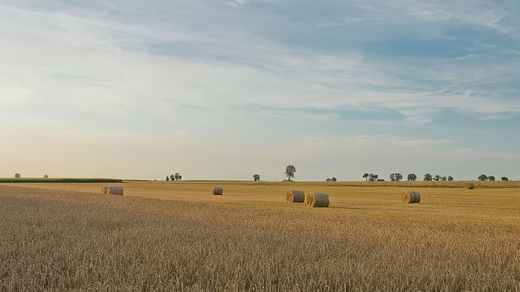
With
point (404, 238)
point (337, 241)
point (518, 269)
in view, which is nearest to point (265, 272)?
point (337, 241)

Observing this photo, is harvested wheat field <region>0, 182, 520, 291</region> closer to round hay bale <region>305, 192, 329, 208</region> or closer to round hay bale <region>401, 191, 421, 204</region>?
round hay bale <region>305, 192, 329, 208</region>

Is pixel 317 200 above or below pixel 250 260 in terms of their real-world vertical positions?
above

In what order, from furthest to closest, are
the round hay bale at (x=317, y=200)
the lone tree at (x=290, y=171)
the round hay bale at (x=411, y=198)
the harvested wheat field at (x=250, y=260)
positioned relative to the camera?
1. the lone tree at (x=290, y=171)
2. the round hay bale at (x=411, y=198)
3. the round hay bale at (x=317, y=200)
4. the harvested wheat field at (x=250, y=260)

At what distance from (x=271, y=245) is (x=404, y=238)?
3.47 m

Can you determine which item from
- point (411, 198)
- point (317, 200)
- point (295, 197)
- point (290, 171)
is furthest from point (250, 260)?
Result: point (290, 171)

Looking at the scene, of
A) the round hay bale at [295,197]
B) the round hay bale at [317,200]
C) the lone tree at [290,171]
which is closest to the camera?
the round hay bale at [317,200]

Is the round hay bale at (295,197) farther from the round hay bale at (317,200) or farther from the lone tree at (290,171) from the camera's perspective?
the lone tree at (290,171)

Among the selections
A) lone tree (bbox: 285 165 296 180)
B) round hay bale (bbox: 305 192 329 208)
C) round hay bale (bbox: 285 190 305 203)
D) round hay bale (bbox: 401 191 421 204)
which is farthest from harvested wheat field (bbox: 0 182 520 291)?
lone tree (bbox: 285 165 296 180)

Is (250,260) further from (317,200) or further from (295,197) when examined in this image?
(295,197)

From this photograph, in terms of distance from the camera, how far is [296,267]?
5809 millimetres

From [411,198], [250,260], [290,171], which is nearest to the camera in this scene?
[250,260]

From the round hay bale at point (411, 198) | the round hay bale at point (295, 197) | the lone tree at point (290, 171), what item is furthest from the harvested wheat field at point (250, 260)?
the lone tree at point (290, 171)

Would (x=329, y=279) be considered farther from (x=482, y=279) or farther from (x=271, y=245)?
(x=271, y=245)

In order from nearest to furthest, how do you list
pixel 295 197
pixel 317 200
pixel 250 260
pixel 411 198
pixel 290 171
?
pixel 250 260, pixel 317 200, pixel 295 197, pixel 411 198, pixel 290 171
